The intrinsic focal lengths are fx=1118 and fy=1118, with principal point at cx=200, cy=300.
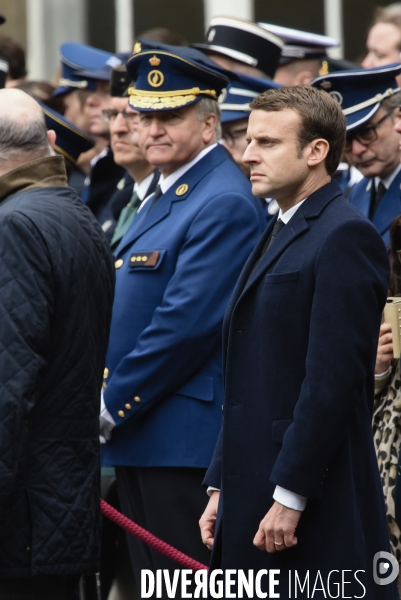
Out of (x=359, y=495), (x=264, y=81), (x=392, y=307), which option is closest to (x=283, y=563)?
(x=359, y=495)

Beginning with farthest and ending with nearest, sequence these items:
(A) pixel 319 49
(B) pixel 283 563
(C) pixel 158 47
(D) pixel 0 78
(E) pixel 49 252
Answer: (A) pixel 319 49, (D) pixel 0 78, (C) pixel 158 47, (E) pixel 49 252, (B) pixel 283 563

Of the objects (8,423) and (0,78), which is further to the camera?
(0,78)

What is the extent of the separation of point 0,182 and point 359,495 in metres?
1.59

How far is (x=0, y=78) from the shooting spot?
6535mm

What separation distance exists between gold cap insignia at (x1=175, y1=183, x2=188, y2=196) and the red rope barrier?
4.53 feet

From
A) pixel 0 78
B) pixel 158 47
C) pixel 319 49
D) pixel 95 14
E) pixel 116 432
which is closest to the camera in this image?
pixel 116 432

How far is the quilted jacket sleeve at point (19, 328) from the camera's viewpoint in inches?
135

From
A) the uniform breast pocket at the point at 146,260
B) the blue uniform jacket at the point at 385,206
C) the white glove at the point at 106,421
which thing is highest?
the blue uniform jacket at the point at 385,206

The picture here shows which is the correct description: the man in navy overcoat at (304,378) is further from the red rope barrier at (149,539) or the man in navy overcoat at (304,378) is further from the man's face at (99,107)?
the man's face at (99,107)

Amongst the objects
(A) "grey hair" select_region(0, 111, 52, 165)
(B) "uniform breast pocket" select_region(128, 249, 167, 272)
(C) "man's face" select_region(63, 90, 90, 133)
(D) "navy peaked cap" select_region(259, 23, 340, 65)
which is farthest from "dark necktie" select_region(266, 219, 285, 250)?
(C) "man's face" select_region(63, 90, 90, 133)

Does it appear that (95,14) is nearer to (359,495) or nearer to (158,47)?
(158,47)

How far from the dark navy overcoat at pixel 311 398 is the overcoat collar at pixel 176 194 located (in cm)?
146

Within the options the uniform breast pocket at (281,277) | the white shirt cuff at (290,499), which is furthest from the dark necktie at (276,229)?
the white shirt cuff at (290,499)

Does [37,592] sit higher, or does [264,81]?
[264,81]
